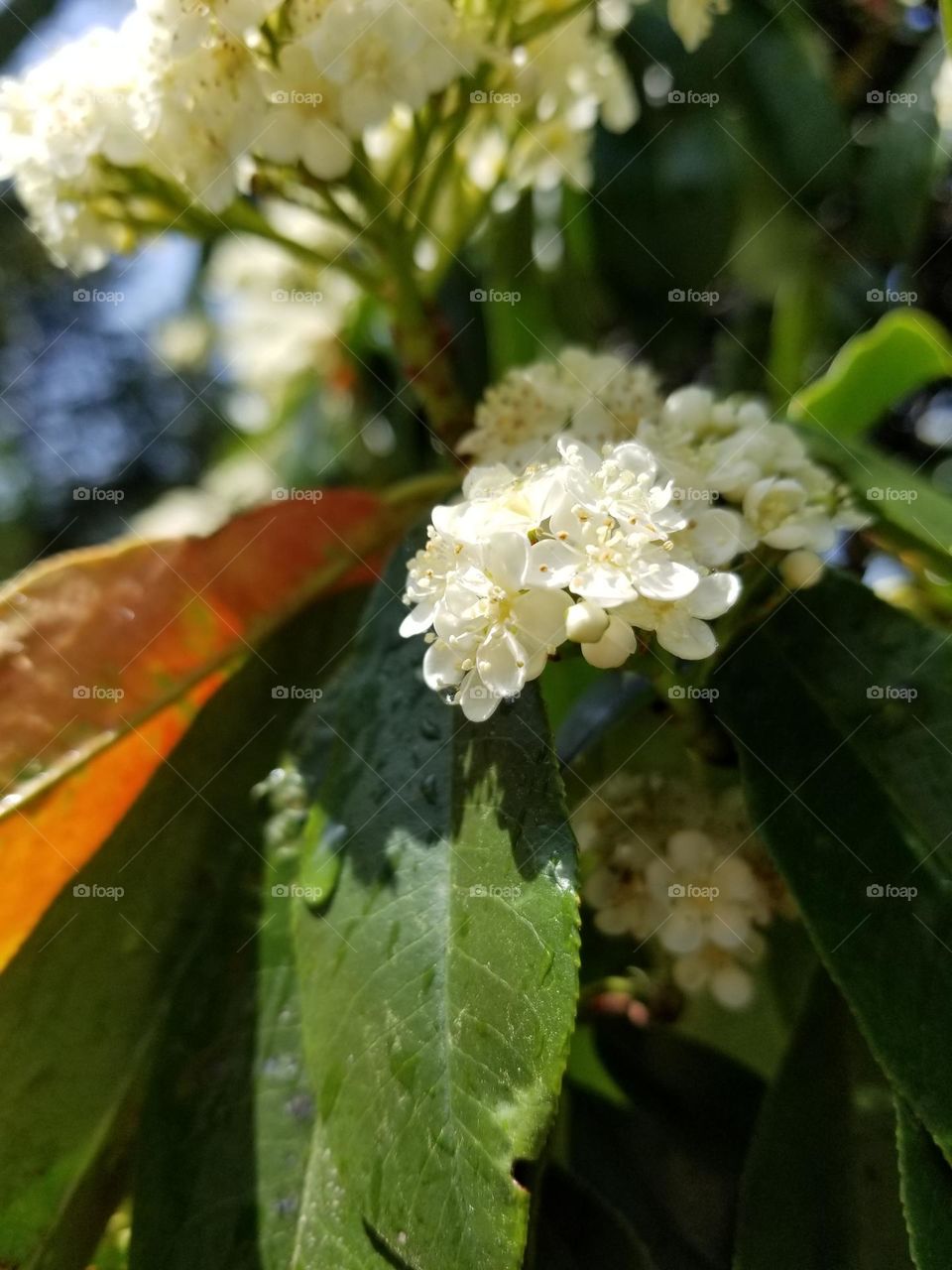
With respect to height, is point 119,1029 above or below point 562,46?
below

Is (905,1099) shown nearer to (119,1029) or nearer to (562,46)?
(119,1029)

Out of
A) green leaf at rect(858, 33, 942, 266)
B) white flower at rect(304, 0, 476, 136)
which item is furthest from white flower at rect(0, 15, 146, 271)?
green leaf at rect(858, 33, 942, 266)

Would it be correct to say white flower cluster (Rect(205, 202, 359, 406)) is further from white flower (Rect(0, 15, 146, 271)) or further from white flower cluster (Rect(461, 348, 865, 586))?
white flower cluster (Rect(461, 348, 865, 586))

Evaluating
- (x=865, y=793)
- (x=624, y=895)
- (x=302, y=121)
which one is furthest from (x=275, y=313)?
(x=865, y=793)

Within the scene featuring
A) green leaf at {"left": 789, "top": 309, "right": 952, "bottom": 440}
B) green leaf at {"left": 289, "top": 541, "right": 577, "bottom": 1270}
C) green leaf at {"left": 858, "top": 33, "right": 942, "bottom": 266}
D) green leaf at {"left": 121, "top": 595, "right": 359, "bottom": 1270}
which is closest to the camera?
green leaf at {"left": 289, "top": 541, "right": 577, "bottom": 1270}

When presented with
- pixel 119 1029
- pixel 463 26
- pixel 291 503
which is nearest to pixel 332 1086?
pixel 119 1029

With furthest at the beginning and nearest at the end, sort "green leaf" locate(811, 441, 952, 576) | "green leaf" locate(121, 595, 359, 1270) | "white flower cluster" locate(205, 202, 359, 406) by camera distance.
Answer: "white flower cluster" locate(205, 202, 359, 406) < "green leaf" locate(811, 441, 952, 576) < "green leaf" locate(121, 595, 359, 1270)
